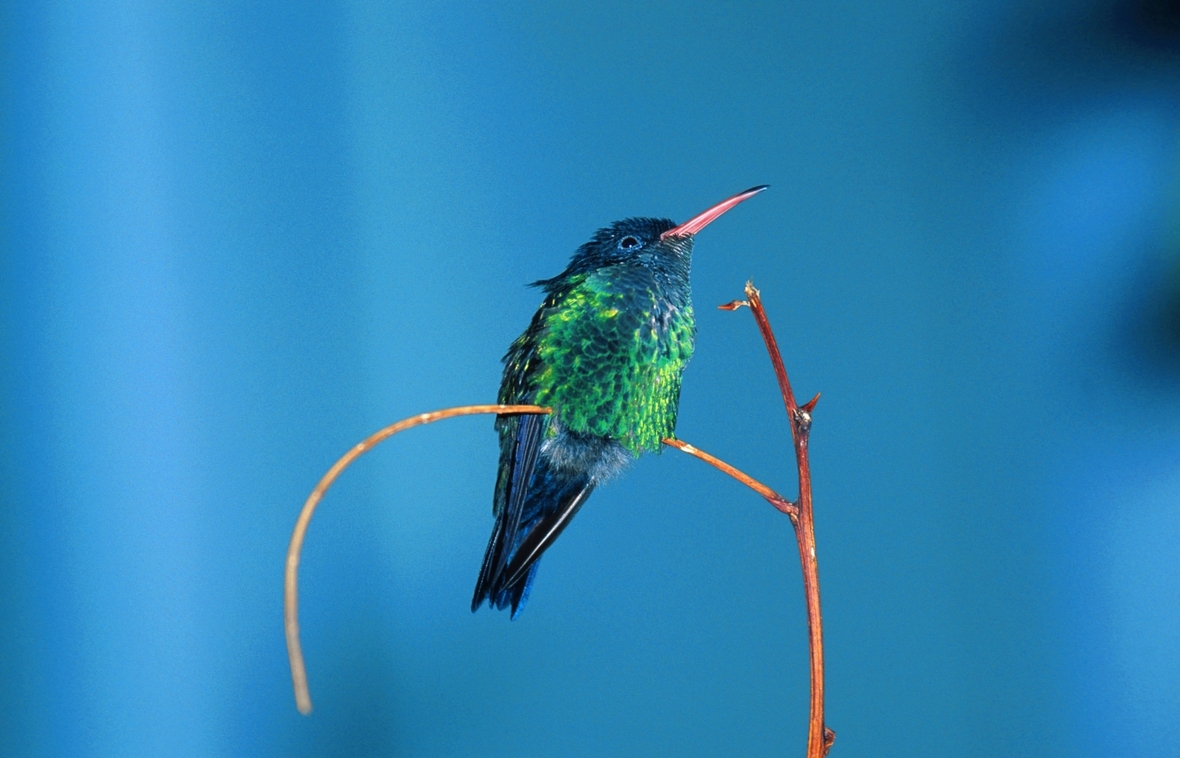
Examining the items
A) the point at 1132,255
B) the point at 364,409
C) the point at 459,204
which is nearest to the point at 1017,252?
the point at 1132,255

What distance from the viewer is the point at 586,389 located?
0.67 metres

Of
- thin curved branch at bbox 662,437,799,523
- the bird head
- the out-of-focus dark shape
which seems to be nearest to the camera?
thin curved branch at bbox 662,437,799,523

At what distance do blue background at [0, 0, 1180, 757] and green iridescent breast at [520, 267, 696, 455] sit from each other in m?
0.42

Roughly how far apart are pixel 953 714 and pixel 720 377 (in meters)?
0.59

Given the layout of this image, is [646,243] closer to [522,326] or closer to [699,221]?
[699,221]

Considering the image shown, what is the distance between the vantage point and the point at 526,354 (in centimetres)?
71

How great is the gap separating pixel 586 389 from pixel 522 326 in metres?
0.46

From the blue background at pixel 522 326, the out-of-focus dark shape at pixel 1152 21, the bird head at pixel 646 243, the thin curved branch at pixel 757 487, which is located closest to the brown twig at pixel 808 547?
the thin curved branch at pixel 757 487

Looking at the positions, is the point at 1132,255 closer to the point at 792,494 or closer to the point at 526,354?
the point at 792,494

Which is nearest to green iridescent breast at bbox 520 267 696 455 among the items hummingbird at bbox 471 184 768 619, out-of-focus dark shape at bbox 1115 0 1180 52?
hummingbird at bbox 471 184 768 619

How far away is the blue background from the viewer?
1.01 meters

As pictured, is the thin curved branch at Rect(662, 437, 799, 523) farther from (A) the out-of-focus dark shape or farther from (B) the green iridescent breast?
(A) the out-of-focus dark shape

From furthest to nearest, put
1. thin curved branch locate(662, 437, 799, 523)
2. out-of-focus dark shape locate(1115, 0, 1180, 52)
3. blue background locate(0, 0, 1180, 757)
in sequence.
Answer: out-of-focus dark shape locate(1115, 0, 1180, 52) → blue background locate(0, 0, 1180, 757) → thin curved branch locate(662, 437, 799, 523)

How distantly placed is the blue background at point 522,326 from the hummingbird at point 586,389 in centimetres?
39
